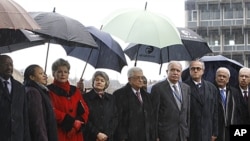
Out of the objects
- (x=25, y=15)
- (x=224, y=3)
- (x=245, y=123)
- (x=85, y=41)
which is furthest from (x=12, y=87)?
(x=224, y=3)

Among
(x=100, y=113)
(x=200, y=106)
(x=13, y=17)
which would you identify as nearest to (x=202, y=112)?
(x=200, y=106)

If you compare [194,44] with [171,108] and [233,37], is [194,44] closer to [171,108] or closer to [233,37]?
[171,108]

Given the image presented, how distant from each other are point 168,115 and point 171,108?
10 cm

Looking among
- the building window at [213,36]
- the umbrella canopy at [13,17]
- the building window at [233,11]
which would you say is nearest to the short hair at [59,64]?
the umbrella canopy at [13,17]

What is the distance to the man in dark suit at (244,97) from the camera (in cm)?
823

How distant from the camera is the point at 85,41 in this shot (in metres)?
6.96

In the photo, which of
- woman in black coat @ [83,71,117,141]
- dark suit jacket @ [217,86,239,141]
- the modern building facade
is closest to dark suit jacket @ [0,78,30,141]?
woman in black coat @ [83,71,117,141]

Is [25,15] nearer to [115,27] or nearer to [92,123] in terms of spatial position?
[92,123]

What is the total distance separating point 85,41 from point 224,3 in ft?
162

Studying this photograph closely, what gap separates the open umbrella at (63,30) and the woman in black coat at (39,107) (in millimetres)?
773

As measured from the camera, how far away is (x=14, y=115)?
5.84 m

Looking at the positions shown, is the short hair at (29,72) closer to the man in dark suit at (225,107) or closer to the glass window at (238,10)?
the man in dark suit at (225,107)

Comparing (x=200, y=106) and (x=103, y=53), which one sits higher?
(x=103, y=53)

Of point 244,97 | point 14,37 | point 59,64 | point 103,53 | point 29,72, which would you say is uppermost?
point 14,37
